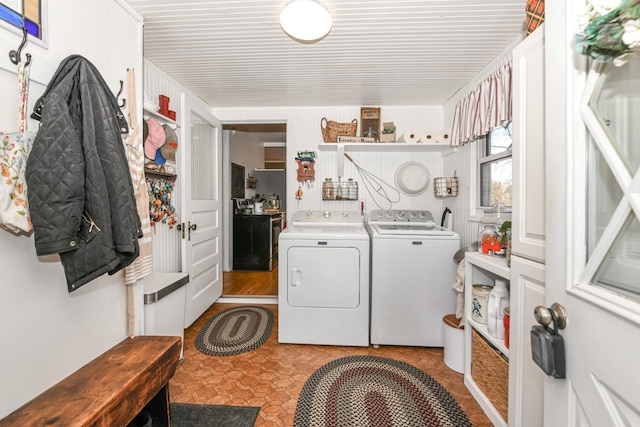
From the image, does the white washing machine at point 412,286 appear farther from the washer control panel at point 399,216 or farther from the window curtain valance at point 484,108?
the window curtain valance at point 484,108

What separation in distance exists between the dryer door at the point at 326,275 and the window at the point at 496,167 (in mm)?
1219

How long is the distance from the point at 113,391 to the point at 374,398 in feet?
4.46

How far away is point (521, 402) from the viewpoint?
1.13m

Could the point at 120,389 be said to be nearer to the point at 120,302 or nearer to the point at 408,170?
the point at 120,302

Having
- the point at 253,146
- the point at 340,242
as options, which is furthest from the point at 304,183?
the point at 253,146

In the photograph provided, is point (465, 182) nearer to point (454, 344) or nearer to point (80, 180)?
point (454, 344)

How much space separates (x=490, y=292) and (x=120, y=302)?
2.12 meters

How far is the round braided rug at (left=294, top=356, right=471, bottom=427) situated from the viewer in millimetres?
1430

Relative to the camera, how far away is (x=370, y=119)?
9.27ft

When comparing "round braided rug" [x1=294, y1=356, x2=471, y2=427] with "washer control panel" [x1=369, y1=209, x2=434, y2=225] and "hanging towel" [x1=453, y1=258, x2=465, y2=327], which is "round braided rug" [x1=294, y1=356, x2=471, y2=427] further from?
"washer control panel" [x1=369, y1=209, x2=434, y2=225]

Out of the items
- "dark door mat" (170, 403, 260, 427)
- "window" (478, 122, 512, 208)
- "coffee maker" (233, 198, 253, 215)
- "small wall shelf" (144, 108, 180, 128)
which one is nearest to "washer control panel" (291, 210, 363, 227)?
"window" (478, 122, 512, 208)

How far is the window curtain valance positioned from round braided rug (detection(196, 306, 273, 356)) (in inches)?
99.1

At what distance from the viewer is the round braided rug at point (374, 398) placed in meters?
1.43

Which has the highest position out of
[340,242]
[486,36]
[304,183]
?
[486,36]
